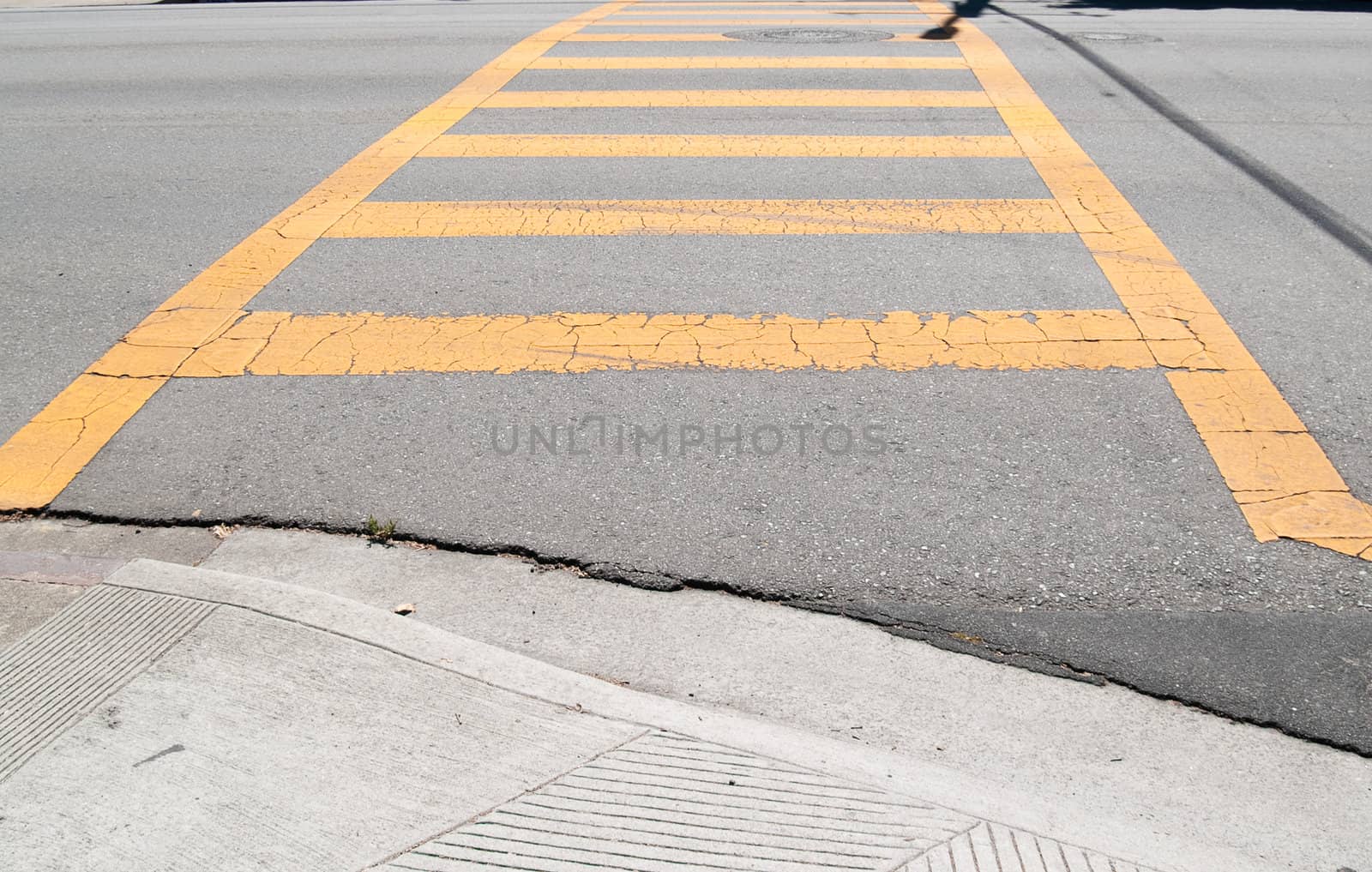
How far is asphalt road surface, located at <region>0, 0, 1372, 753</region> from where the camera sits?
13.0 ft

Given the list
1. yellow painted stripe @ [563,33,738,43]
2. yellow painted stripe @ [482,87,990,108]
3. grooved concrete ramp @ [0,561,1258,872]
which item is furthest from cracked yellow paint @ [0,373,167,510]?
yellow painted stripe @ [563,33,738,43]

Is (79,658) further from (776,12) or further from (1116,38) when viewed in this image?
(776,12)

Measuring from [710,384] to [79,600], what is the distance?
2661mm

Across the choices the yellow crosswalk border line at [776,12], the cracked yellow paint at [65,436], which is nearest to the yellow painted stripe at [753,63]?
the yellow crosswalk border line at [776,12]

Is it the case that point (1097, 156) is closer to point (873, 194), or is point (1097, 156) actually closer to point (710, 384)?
point (873, 194)

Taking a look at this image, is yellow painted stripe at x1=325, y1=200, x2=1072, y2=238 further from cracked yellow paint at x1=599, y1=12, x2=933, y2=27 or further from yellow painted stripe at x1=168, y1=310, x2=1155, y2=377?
cracked yellow paint at x1=599, y1=12, x2=933, y2=27

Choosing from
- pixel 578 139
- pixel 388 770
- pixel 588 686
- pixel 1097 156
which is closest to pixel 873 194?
pixel 1097 156

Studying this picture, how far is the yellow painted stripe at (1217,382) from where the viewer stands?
163 inches

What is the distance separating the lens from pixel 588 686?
10.8ft

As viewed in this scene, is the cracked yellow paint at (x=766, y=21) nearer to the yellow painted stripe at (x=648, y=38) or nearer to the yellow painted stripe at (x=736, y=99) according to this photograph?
the yellow painted stripe at (x=648, y=38)

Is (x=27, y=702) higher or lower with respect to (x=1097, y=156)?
lower

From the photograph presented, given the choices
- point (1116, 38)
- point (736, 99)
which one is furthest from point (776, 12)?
point (736, 99)

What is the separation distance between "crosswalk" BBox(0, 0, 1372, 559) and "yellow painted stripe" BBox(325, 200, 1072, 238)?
18 millimetres

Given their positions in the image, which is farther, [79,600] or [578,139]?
[578,139]
